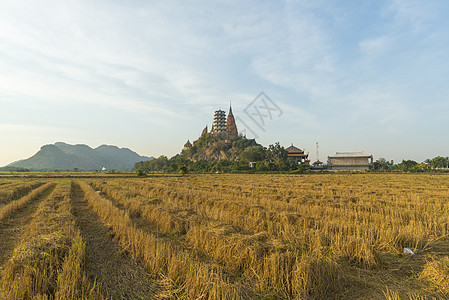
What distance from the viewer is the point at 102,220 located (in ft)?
25.8

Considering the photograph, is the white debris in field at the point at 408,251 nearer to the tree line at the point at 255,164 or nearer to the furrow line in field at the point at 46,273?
the furrow line in field at the point at 46,273

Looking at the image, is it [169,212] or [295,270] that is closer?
[295,270]

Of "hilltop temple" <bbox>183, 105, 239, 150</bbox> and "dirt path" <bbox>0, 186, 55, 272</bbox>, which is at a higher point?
"hilltop temple" <bbox>183, 105, 239, 150</bbox>

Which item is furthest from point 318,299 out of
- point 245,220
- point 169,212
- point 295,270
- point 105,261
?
point 169,212

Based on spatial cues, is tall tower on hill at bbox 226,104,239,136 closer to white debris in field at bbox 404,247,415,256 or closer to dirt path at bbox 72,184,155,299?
dirt path at bbox 72,184,155,299

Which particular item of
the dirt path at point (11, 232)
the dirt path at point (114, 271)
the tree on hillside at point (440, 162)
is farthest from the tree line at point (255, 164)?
the tree on hillside at point (440, 162)

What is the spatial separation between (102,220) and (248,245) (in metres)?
6.24

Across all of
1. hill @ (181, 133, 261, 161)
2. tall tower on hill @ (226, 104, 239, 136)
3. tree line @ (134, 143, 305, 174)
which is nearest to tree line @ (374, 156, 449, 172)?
tree line @ (134, 143, 305, 174)

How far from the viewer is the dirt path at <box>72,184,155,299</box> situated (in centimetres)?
335

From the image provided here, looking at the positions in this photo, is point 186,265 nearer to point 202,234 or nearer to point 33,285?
point 202,234

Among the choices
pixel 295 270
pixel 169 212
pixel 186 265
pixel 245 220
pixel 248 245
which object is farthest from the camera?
pixel 169 212

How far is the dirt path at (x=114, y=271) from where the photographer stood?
3.35m

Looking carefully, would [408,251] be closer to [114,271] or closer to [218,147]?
[114,271]

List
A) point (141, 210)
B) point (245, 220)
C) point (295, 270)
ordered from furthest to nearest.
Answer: point (141, 210)
point (245, 220)
point (295, 270)
